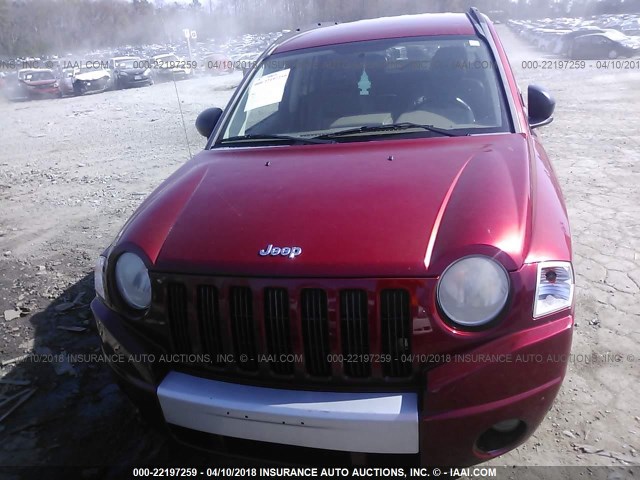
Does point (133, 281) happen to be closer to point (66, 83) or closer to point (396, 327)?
point (396, 327)

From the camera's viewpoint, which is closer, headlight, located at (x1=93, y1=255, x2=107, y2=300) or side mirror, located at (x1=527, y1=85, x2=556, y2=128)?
headlight, located at (x1=93, y1=255, x2=107, y2=300)

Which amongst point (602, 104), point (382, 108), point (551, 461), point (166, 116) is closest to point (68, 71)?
point (166, 116)

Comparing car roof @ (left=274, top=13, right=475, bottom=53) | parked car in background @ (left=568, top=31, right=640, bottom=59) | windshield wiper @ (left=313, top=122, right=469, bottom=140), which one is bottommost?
parked car in background @ (left=568, top=31, right=640, bottom=59)

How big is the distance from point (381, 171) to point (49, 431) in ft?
7.08

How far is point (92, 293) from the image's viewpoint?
433 centimetres

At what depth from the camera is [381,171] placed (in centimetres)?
259

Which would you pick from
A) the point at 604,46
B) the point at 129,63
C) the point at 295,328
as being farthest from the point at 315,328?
the point at 604,46

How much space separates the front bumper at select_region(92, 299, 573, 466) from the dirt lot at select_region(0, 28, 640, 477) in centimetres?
68

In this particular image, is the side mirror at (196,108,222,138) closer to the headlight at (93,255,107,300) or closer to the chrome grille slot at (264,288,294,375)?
the headlight at (93,255,107,300)

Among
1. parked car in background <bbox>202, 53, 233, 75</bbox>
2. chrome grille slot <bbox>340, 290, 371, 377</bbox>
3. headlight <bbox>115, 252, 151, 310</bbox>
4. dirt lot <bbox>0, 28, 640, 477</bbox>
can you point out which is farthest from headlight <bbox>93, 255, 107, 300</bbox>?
parked car in background <bbox>202, 53, 233, 75</bbox>

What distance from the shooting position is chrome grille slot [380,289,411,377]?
1954 millimetres

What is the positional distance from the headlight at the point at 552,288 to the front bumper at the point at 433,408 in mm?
55

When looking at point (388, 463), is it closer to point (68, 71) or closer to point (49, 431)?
point (49, 431)

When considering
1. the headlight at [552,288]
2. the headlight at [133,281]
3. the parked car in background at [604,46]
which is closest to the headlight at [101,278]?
the headlight at [133,281]
